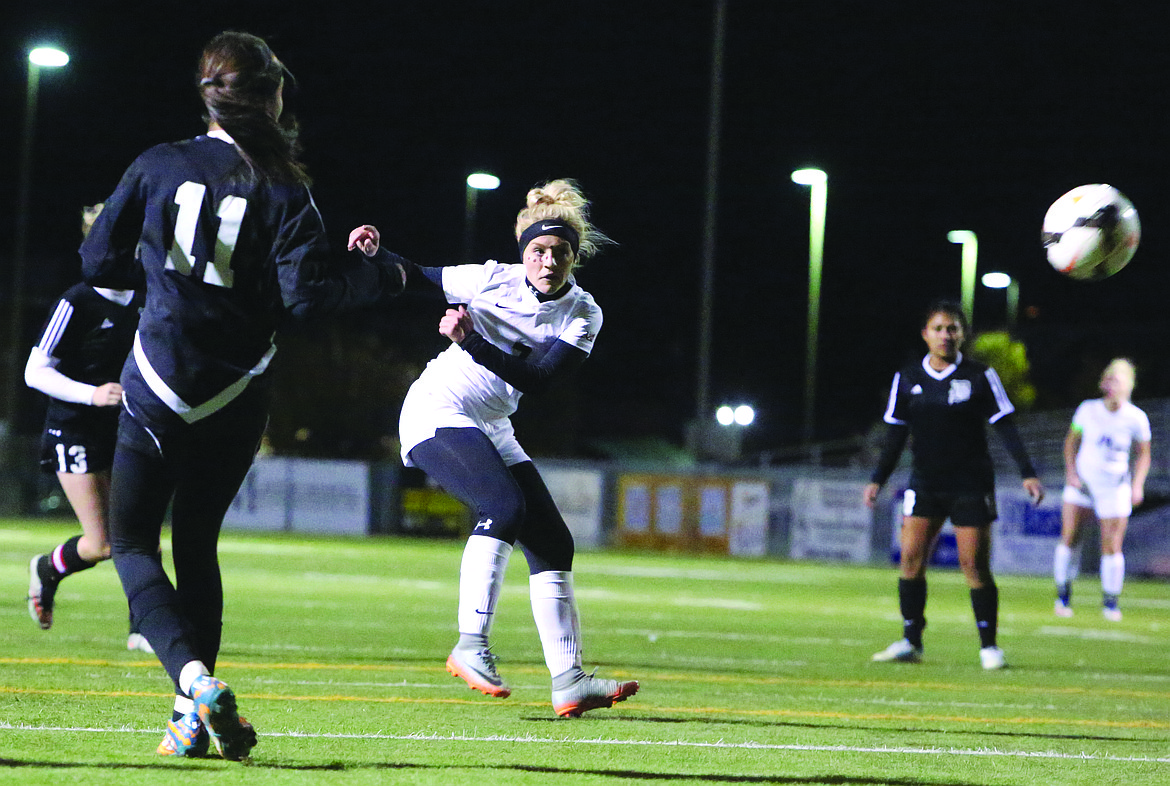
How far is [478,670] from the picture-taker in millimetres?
5137

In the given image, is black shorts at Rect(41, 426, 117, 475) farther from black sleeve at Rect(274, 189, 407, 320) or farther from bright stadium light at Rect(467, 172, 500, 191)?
bright stadium light at Rect(467, 172, 500, 191)

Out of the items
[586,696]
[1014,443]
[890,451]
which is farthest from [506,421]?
[1014,443]

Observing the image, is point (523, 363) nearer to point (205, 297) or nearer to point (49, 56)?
point (205, 297)

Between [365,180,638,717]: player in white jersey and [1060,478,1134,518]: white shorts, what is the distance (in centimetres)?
978

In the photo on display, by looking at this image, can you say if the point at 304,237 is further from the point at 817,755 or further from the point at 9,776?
the point at 817,755

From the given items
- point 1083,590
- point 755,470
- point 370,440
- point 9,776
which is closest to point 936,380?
point 9,776

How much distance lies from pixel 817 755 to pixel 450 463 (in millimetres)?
1686

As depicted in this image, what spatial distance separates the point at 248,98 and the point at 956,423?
6190 millimetres

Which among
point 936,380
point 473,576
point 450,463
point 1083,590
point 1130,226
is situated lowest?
point 1083,590

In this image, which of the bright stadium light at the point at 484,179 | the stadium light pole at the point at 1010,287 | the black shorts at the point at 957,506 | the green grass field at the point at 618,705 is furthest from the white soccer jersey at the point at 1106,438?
the stadium light pole at the point at 1010,287

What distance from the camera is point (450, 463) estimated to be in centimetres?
528

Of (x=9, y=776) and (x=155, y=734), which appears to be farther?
(x=155, y=734)

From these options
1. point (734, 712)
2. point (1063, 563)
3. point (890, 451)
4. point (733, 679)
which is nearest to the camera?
point (734, 712)

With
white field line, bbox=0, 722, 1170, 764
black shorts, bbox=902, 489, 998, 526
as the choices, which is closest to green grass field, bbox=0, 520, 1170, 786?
white field line, bbox=0, 722, 1170, 764
